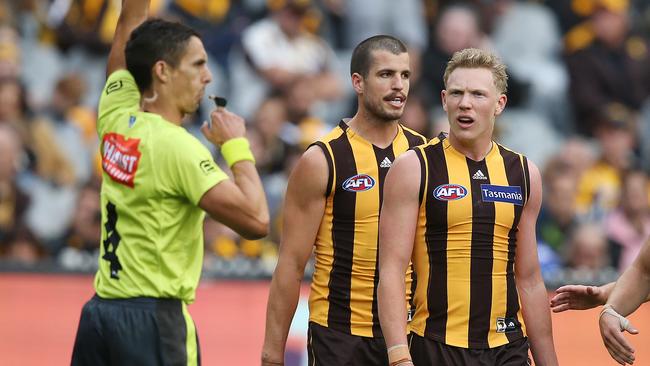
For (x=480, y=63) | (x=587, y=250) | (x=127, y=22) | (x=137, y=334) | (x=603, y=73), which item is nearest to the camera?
(x=137, y=334)

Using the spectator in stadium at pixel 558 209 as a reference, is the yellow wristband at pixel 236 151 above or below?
below

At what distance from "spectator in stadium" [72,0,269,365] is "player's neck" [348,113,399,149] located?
93 centimetres

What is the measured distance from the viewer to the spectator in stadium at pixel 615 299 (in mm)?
5719

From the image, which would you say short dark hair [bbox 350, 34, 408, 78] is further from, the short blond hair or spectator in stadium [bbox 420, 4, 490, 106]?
spectator in stadium [bbox 420, 4, 490, 106]

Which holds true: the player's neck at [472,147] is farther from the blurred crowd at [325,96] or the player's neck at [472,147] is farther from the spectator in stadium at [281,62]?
the spectator in stadium at [281,62]

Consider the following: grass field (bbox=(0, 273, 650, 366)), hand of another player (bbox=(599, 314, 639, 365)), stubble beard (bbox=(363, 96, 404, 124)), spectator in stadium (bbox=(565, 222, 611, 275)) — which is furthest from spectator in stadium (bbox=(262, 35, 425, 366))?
spectator in stadium (bbox=(565, 222, 611, 275))

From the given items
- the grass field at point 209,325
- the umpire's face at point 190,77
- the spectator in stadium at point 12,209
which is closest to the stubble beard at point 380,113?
the umpire's face at point 190,77

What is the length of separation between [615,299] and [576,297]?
0.63 feet

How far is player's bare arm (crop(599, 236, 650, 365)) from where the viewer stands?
18.6ft

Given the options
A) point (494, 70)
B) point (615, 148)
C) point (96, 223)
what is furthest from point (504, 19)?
point (494, 70)

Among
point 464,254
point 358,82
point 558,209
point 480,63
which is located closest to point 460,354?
point 464,254

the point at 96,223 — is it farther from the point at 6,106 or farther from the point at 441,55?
the point at 441,55

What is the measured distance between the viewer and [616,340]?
18.6ft

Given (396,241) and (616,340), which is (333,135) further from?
(616,340)
